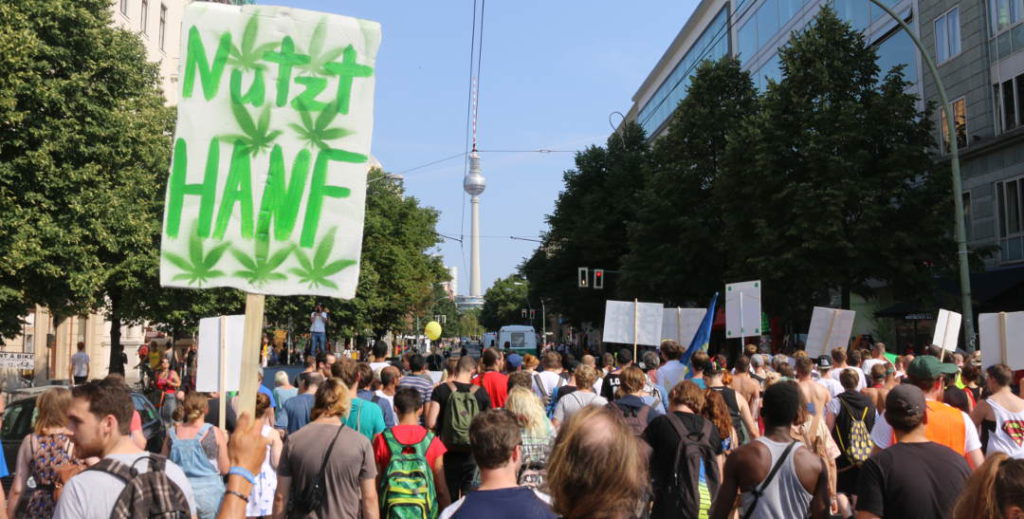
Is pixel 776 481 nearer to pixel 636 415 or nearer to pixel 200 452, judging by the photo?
pixel 636 415

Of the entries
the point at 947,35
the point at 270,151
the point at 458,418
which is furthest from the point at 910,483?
the point at 947,35

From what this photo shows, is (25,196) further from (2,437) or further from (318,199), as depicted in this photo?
(318,199)

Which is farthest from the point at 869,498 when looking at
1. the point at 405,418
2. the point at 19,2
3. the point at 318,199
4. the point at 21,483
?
the point at 19,2

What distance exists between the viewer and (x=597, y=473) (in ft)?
9.62

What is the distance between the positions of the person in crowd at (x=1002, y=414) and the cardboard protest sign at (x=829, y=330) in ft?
26.0

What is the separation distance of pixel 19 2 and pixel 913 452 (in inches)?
836

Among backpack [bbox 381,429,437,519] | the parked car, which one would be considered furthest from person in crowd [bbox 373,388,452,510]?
the parked car

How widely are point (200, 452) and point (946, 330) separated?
10166 millimetres

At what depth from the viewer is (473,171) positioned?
16925cm

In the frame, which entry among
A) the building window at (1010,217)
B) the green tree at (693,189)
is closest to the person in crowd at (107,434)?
the building window at (1010,217)

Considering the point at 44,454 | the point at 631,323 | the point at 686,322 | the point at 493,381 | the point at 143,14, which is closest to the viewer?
the point at 44,454

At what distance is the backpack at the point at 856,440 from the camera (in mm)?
8195

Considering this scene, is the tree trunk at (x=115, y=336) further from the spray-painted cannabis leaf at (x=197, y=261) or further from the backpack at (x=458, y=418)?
the spray-painted cannabis leaf at (x=197, y=261)

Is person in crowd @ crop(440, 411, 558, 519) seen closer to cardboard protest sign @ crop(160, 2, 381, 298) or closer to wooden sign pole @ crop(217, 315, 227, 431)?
cardboard protest sign @ crop(160, 2, 381, 298)
